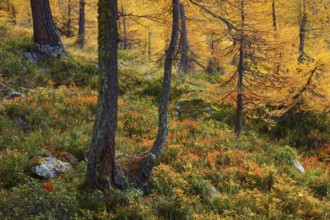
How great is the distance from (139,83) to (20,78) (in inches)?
255

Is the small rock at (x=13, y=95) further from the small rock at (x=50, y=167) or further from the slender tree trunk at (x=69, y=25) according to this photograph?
the slender tree trunk at (x=69, y=25)

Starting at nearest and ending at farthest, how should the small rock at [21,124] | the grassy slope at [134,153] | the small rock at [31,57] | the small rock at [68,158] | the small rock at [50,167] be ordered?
the grassy slope at [134,153]
the small rock at [50,167]
the small rock at [68,158]
the small rock at [21,124]
the small rock at [31,57]

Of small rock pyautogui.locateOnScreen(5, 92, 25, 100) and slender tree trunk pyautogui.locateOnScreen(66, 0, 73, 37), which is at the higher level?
slender tree trunk pyautogui.locateOnScreen(66, 0, 73, 37)

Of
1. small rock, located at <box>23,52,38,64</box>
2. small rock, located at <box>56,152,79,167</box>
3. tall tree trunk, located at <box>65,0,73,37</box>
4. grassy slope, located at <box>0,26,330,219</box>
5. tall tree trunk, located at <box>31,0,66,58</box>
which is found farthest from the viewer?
tall tree trunk, located at <box>65,0,73,37</box>

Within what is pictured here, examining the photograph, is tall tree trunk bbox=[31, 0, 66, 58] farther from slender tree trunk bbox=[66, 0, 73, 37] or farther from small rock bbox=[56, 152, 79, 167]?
slender tree trunk bbox=[66, 0, 73, 37]

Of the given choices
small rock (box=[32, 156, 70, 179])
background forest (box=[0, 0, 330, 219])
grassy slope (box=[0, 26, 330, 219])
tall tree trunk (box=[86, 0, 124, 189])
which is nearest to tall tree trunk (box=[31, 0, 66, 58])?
background forest (box=[0, 0, 330, 219])

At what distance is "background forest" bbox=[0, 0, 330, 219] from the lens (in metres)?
6.80

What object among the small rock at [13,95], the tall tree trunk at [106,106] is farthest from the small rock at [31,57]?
the tall tree trunk at [106,106]

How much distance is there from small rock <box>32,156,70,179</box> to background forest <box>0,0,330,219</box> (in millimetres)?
183

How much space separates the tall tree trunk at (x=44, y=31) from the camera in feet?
49.5

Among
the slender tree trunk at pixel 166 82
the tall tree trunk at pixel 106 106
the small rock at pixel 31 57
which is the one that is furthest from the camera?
the small rock at pixel 31 57

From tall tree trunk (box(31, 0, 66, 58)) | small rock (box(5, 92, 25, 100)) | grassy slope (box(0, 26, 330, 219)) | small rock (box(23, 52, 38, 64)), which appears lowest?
grassy slope (box(0, 26, 330, 219))

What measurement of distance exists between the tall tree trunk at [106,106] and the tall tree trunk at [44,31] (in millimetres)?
10540

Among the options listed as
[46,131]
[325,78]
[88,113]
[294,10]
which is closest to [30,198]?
[46,131]
